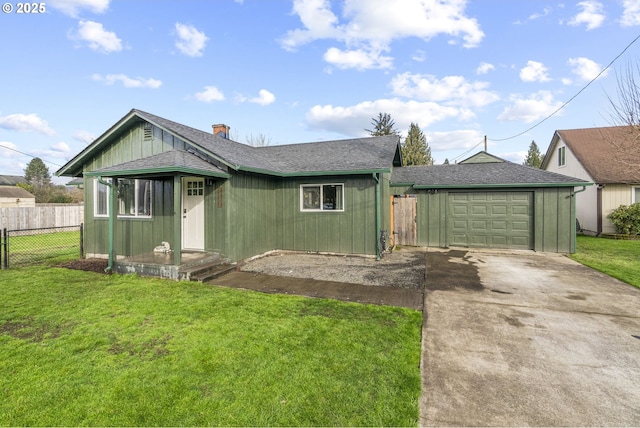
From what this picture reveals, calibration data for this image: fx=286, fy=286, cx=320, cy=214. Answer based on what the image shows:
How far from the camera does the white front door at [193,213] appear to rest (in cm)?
789

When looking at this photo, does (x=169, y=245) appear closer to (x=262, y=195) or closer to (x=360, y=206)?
(x=262, y=195)

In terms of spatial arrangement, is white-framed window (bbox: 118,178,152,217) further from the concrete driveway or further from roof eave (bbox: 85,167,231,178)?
the concrete driveway

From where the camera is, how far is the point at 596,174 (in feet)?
45.8

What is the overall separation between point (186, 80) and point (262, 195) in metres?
9.16

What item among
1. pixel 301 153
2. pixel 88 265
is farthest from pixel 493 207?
pixel 88 265

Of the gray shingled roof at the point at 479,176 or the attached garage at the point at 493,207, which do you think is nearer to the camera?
the attached garage at the point at 493,207

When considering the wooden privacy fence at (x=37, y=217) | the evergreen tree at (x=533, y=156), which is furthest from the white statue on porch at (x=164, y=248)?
the evergreen tree at (x=533, y=156)

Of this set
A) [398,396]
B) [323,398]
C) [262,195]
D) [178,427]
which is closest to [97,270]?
[262,195]

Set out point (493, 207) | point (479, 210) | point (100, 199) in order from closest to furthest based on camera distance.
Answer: point (100, 199)
point (493, 207)
point (479, 210)

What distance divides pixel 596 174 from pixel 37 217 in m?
29.9

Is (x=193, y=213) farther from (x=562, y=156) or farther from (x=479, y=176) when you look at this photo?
(x=562, y=156)

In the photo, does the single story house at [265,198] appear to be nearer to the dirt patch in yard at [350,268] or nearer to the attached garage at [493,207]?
the attached garage at [493,207]

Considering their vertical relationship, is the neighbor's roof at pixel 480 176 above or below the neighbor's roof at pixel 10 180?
below

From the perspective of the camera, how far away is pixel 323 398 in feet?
8.16
